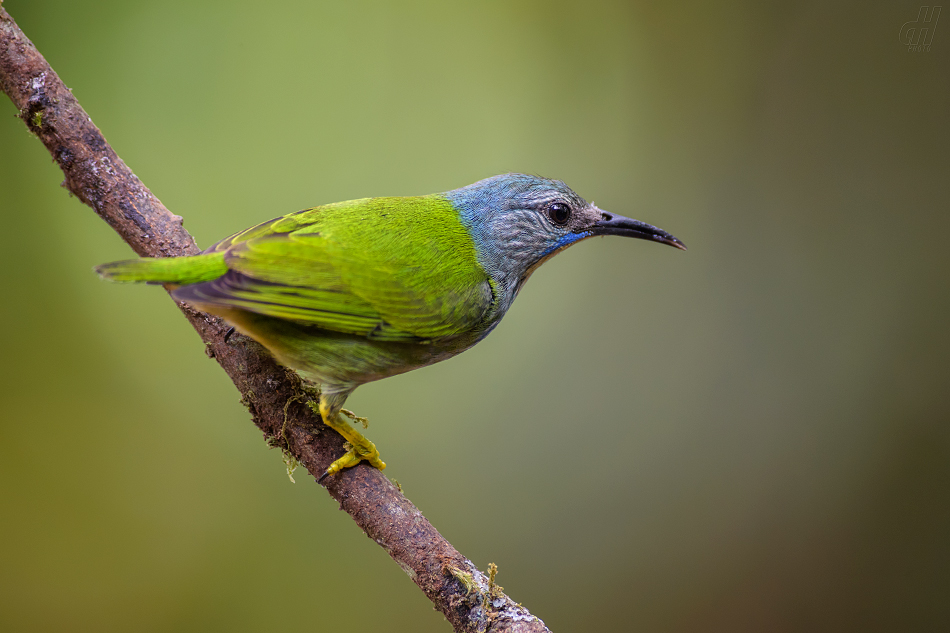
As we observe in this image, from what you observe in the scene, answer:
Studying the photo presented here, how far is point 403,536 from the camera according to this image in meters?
2.39

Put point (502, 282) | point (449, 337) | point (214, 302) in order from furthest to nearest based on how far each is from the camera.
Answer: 1. point (502, 282)
2. point (449, 337)
3. point (214, 302)

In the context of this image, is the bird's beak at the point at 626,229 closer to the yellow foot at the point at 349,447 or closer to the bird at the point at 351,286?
the bird at the point at 351,286

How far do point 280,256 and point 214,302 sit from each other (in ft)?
1.16

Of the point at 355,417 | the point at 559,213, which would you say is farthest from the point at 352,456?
the point at 559,213

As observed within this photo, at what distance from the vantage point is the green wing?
232 cm

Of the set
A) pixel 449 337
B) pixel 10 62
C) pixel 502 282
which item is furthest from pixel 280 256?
pixel 10 62

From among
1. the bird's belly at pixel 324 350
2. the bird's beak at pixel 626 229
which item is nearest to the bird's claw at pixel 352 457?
the bird's belly at pixel 324 350

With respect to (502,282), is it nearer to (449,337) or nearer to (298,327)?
(449,337)

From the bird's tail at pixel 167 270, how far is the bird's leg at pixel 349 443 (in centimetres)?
62

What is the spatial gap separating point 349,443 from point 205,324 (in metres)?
0.72

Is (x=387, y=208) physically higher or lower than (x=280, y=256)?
higher

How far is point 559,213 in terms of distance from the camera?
10.3 feet

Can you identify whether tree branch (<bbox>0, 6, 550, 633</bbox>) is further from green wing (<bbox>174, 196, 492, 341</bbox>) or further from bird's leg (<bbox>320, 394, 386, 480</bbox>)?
green wing (<bbox>174, 196, 492, 341</bbox>)

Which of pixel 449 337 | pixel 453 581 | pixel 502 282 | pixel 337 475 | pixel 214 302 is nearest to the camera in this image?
pixel 214 302
